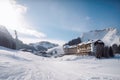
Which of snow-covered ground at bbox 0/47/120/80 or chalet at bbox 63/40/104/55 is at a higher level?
chalet at bbox 63/40/104/55

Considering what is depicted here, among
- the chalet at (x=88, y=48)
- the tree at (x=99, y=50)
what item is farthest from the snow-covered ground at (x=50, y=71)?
the chalet at (x=88, y=48)

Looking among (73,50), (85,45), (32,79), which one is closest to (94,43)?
(85,45)

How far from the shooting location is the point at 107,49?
55031 millimetres

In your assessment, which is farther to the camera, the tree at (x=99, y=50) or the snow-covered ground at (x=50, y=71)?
the tree at (x=99, y=50)

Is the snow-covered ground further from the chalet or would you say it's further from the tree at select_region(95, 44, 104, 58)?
the chalet

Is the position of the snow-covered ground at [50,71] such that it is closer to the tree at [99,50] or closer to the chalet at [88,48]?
the tree at [99,50]

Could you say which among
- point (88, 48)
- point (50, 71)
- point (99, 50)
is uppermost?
point (88, 48)

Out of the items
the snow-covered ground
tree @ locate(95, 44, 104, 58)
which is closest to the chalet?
Answer: tree @ locate(95, 44, 104, 58)

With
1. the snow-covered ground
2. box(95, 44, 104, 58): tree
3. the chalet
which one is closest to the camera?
Answer: the snow-covered ground

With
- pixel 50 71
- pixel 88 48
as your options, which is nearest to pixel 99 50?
pixel 88 48

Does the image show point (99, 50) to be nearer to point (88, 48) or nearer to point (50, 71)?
point (88, 48)

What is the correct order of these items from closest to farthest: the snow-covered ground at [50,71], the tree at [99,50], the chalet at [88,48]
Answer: the snow-covered ground at [50,71] → the tree at [99,50] → the chalet at [88,48]

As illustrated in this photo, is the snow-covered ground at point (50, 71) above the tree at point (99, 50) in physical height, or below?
below

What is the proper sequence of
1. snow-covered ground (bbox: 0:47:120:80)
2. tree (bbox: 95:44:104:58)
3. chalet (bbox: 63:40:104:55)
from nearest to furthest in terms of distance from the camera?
snow-covered ground (bbox: 0:47:120:80)
tree (bbox: 95:44:104:58)
chalet (bbox: 63:40:104:55)
